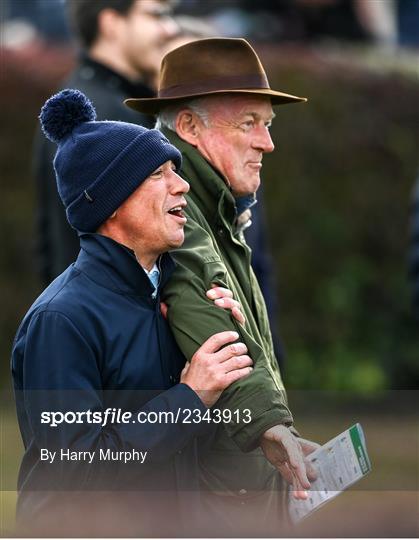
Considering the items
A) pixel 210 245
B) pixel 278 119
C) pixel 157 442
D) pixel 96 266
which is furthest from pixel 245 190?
pixel 278 119

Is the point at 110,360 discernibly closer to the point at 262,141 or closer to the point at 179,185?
the point at 179,185

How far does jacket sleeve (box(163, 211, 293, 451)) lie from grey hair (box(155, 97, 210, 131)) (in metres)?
0.36

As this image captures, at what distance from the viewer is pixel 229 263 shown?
10.3 ft

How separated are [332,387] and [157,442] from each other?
535 centimetres

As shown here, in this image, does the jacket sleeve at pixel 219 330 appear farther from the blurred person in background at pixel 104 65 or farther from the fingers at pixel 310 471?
the blurred person in background at pixel 104 65

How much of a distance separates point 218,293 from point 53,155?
75.0 inches

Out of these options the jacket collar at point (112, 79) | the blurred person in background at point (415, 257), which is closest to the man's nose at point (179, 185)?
the jacket collar at point (112, 79)

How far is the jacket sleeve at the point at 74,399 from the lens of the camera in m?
2.72

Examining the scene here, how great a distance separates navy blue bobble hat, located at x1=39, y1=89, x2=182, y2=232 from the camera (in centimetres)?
286

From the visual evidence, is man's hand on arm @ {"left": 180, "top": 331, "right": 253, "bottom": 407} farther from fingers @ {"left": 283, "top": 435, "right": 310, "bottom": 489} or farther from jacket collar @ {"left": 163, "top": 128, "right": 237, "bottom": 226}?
jacket collar @ {"left": 163, "top": 128, "right": 237, "bottom": 226}

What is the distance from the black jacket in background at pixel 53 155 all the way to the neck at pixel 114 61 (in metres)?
0.02

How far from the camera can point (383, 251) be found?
8203mm

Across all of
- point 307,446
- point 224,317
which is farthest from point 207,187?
point 307,446

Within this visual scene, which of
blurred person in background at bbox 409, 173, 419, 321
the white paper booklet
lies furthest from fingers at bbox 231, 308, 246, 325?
blurred person in background at bbox 409, 173, 419, 321
